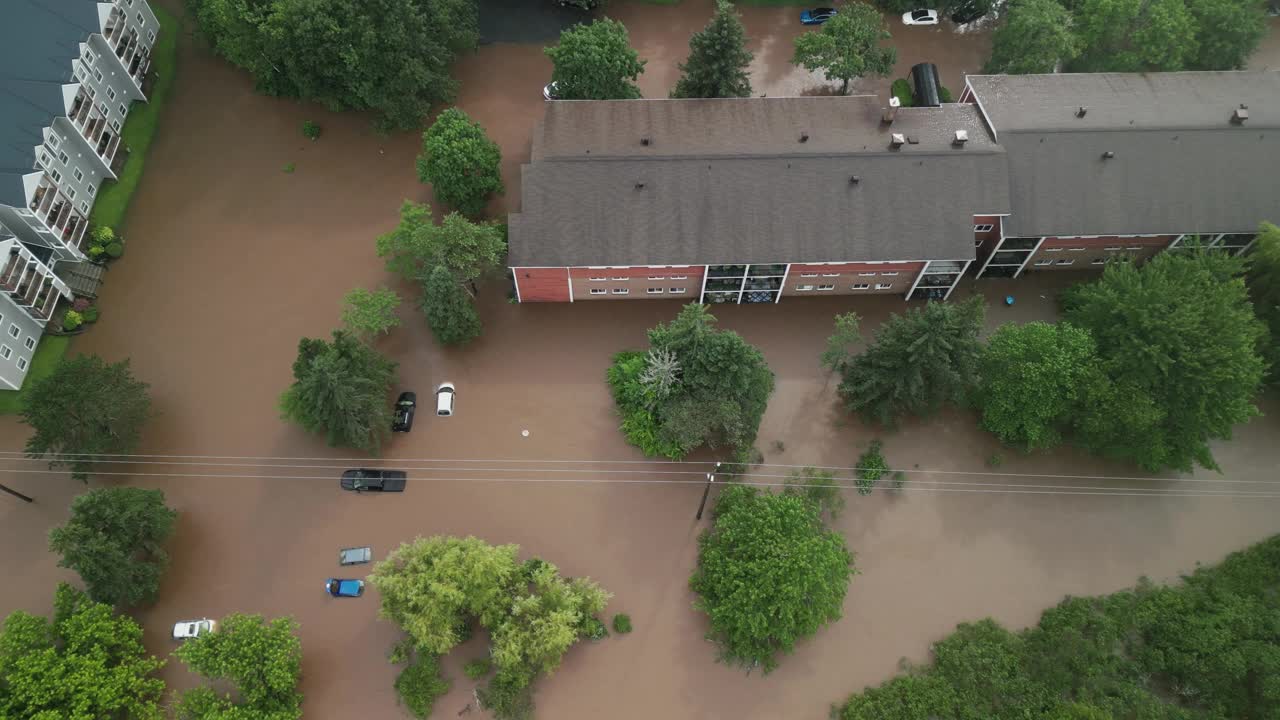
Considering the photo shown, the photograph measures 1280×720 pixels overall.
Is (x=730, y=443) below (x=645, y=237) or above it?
below

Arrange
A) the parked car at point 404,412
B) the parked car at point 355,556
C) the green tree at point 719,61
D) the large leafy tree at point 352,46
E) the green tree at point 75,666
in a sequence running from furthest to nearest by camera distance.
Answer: the large leafy tree at point 352,46
the green tree at point 719,61
the parked car at point 404,412
the parked car at point 355,556
the green tree at point 75,666

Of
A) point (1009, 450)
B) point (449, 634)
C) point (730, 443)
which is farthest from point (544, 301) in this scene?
point (1009, 450)

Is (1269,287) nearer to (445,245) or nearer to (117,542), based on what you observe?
(445,245)

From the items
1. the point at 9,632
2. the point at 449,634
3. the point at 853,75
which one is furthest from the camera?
the point at 853,75

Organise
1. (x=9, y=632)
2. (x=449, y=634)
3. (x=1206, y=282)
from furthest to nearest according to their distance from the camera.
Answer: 1. (x=1206, y=282)
2. (x=449, y=634)
3. (x=9, y=632)

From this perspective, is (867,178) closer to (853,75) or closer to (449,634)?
(853,75)

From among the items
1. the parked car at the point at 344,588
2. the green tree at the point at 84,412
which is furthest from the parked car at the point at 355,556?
the green tree at the point at 84,412

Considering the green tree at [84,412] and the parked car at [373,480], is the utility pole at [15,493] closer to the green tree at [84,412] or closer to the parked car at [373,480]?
the green tree at [84,412]

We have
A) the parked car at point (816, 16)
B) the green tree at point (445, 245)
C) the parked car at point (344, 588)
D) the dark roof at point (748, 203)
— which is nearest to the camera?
the parked car at point (344, 588)
